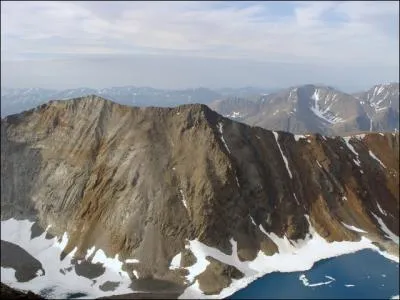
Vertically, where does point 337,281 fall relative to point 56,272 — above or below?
above

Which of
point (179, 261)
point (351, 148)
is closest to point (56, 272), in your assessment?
point (179, 261)

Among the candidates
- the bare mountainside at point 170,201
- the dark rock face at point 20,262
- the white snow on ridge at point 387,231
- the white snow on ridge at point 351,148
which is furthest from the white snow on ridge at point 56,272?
the white snow on ridge at point 351,148

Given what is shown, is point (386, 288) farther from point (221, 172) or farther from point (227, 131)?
point (227, 131)

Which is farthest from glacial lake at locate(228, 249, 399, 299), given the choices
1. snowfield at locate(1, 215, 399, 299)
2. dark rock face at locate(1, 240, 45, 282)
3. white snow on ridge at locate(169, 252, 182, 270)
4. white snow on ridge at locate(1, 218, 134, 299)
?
dark rock face at locate(1, 240, 45, 282)

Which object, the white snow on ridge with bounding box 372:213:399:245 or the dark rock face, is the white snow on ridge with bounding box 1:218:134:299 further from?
the white snow on ridge with bounding box 372:213:399:245

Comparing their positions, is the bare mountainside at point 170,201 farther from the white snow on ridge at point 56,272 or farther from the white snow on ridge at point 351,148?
the white snow on ridge at point 351,148

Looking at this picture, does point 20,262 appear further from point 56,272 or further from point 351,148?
point 351,148

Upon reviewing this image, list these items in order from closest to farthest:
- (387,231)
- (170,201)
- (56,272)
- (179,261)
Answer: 1. (56,272)
2. (179,261)
3. (170,201)
4. (387,231)

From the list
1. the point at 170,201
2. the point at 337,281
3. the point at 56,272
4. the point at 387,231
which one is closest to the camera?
the point at 56,272
